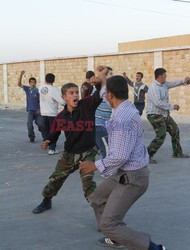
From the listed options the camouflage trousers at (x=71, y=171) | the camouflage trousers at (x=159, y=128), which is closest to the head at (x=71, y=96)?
the camouflage trousers at (x=71, y=171)

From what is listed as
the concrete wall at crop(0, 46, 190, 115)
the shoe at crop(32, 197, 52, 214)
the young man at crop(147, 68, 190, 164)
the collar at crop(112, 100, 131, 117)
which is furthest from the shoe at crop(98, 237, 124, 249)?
the concrete wall at crop(0, 46, 190, 115)

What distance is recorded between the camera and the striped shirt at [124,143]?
371 cm

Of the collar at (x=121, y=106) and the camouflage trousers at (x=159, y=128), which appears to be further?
the camouflage trousers at (x=159, y=128)

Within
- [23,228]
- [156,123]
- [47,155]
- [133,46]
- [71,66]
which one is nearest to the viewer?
[23,228]

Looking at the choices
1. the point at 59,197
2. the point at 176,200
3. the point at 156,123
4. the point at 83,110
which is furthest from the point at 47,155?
the point at 83,110

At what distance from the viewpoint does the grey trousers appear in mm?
3865

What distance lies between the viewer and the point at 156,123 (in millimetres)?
9148

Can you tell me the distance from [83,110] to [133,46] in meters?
36.7

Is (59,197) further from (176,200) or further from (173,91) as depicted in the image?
(173,91)

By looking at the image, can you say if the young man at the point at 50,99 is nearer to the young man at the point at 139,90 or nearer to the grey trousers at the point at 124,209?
the young man at the point at 139,90

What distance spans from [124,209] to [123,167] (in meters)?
0.35

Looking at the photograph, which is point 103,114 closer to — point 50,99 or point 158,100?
point 158,100

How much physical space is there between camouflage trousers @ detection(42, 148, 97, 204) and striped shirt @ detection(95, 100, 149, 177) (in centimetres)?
132

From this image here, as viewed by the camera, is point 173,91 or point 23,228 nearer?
point 23,228
